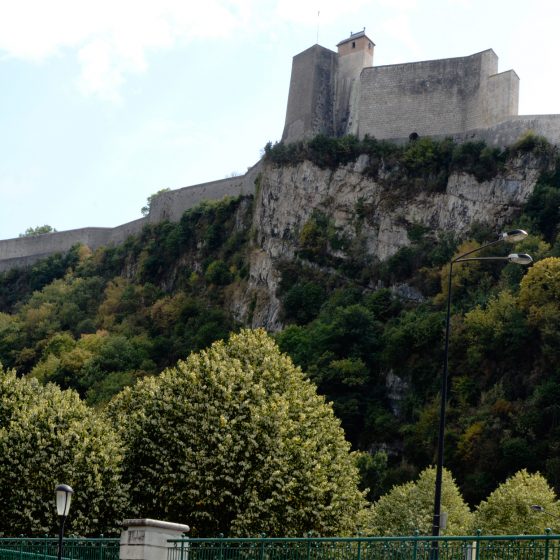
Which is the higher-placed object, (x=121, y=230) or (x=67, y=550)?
(x=121, y=230)

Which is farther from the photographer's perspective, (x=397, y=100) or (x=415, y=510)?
(x=397, y=100)

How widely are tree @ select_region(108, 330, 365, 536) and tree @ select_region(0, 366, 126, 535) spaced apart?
0.94 meters

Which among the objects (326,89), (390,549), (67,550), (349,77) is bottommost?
(67,550)

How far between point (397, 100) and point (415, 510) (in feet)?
115

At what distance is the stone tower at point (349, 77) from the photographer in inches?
3036

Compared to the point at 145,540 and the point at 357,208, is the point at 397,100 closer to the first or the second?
the point at 357,208

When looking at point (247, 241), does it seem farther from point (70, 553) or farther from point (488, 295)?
point (70, 553)

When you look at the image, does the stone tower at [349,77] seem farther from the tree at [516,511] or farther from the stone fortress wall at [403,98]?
the tree at [516,511]

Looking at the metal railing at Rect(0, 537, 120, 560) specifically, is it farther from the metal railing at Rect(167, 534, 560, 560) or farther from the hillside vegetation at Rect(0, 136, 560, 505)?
the hillside vegetation at Rect(0, 136, 560, 505)

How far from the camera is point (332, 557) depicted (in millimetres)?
18109

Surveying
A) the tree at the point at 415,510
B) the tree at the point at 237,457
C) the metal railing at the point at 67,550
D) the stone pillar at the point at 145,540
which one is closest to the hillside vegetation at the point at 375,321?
the tree at the point at 415,510

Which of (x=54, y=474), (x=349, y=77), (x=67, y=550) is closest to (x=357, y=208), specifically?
(x=349, y=77)

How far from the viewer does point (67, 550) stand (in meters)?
23.8

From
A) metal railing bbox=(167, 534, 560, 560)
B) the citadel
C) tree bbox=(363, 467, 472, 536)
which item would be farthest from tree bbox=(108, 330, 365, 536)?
the citadel
